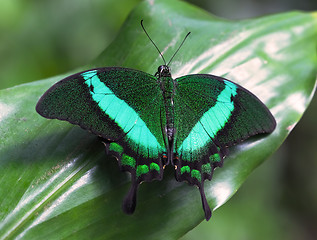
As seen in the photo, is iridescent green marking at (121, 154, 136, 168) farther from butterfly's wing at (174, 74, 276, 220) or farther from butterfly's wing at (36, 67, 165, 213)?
butterfly's wing at (174, 74, 276, 220)

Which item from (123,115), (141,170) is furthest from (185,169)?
(123,115)

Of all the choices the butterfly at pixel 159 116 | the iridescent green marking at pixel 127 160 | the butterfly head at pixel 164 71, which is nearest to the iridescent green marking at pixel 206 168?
the butterfly at pixel 159 116

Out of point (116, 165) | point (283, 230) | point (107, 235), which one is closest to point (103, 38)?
point (116, 165)

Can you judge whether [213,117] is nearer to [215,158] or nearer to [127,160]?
[215,158]

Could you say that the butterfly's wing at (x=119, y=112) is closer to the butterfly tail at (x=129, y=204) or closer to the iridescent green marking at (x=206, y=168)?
the butterfly tail at (x=129, y=204)

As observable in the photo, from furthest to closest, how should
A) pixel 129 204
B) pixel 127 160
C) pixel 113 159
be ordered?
pixel 113 159
pixel 127 160
pixel 129 204

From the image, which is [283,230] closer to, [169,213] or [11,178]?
[169,213]
